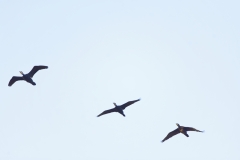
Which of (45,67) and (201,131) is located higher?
(45,67)

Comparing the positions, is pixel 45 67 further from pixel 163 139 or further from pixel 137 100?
pixel 163 139

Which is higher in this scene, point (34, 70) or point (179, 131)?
point (34, 70)

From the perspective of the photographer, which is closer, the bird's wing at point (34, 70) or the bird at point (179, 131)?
the bird at point (179, 131)

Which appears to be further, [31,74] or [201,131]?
[31,74]

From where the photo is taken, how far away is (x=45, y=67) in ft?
213

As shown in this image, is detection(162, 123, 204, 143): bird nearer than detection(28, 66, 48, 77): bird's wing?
Yes

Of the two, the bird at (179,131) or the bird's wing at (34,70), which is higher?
the bird's wing at (34,70)

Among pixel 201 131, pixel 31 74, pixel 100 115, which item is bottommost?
pixel 201 131

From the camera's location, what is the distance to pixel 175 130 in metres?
63.7

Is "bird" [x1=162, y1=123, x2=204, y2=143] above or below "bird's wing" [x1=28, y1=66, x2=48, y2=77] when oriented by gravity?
below

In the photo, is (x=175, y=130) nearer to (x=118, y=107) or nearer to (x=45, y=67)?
(x=118, y=107)

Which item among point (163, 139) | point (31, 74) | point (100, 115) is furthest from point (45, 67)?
point (163, 139)

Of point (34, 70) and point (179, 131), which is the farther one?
point (34, 70)

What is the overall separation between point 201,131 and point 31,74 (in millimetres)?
22951
